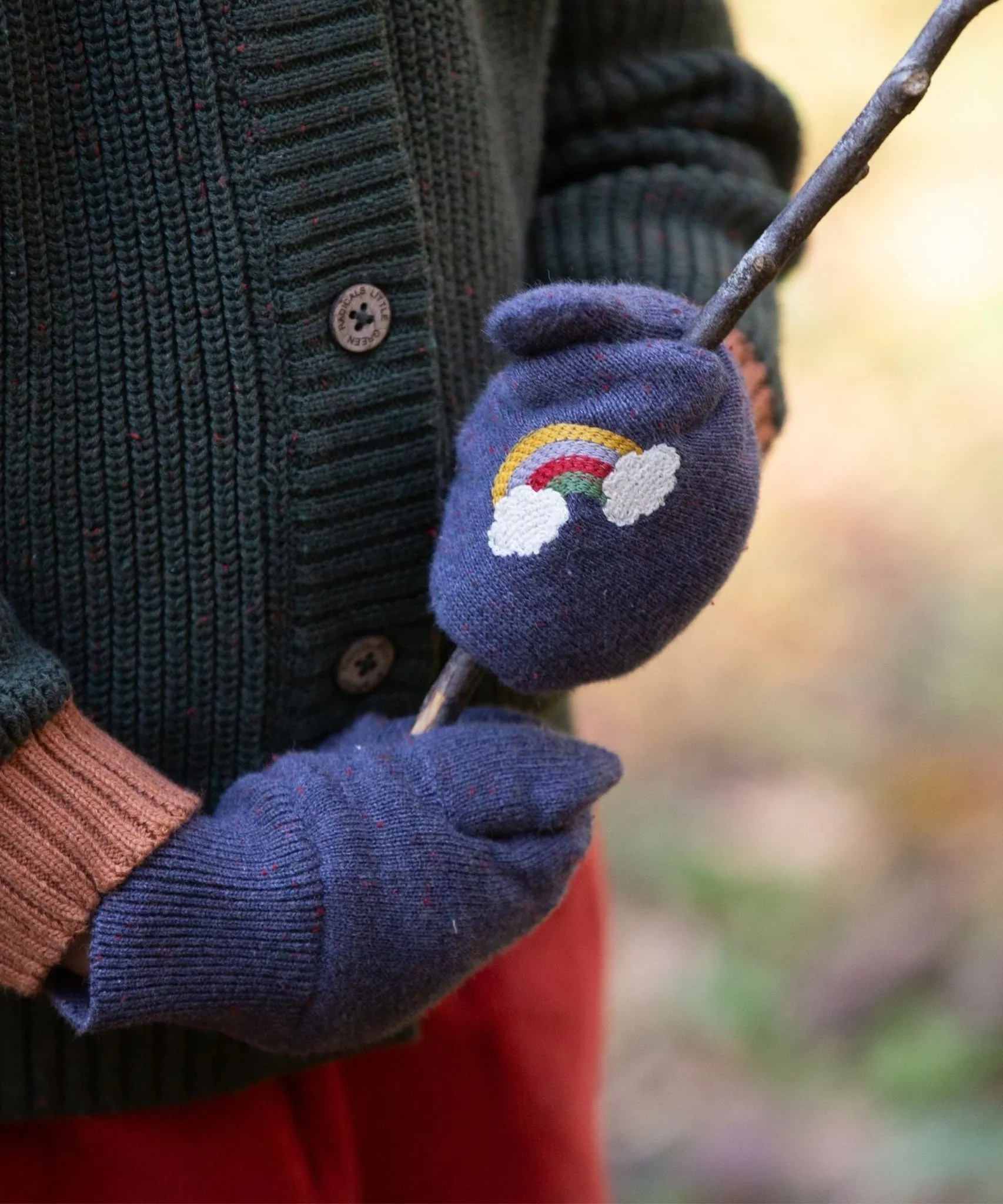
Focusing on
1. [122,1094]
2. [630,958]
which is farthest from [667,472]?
[630,958]

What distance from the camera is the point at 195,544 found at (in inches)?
28.0

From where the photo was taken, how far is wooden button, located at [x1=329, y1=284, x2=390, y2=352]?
2.33 feet

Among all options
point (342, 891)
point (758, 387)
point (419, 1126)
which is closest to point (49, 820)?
point (342, 891)

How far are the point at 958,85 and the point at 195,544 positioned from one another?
3057mm

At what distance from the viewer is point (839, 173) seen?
21.9 inches

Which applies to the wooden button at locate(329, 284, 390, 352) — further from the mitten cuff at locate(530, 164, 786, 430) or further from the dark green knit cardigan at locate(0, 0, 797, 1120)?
the mitten cuff at locate(530, 164, 786, 430)

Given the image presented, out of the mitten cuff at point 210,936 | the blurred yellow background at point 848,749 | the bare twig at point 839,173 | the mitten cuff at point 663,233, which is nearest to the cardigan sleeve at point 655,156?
the mitten cuff at point 663,233

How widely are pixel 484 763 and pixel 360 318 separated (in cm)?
26

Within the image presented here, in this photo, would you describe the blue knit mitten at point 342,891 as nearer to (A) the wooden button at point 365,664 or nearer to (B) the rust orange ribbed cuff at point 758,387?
(A) the wooden button at point 365,664

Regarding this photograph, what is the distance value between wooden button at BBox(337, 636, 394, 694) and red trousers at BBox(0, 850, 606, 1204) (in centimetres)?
26

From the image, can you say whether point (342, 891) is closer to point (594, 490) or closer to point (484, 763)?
point (484, 763)

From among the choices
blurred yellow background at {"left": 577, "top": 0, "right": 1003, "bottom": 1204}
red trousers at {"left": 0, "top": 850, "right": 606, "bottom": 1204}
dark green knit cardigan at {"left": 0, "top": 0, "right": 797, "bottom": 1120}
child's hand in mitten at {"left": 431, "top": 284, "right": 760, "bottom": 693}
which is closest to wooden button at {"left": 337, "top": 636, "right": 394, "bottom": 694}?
dark green knit cardigan at {"left": 0, "top": 0, "right": 797, "bottom": 1120}

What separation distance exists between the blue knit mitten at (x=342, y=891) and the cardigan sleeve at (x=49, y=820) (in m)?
0.01

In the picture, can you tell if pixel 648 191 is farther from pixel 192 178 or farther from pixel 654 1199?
pixel 654 1199
